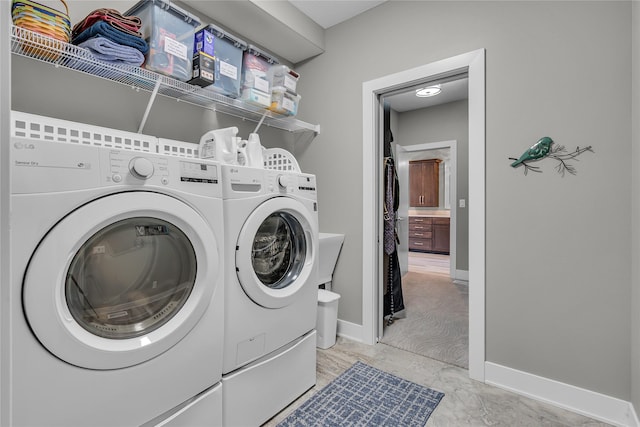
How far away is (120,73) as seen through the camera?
1.42 meters

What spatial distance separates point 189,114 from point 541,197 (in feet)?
7.15

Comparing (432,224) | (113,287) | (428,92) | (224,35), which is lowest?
(432,224)

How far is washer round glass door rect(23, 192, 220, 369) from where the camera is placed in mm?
809

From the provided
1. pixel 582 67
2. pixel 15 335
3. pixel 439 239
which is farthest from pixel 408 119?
pixel 15 335

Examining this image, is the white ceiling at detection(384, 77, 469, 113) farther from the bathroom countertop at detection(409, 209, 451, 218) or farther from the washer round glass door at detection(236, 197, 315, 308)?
the bathroom countertop at detection(409, 209, 451, 218)

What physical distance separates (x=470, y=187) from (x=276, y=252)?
4.04ft

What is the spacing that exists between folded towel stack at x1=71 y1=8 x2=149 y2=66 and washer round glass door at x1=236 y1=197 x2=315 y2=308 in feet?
3.00

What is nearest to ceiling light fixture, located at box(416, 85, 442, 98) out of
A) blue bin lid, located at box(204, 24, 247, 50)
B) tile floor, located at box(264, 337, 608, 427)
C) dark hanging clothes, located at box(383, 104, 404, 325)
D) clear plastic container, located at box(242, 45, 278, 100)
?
dark hanging clothes, located at box(383, 104, 404, 325)

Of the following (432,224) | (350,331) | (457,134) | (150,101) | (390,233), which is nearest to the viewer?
(150,101)

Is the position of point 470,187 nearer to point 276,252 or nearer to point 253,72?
point 276,252

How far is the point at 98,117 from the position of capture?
1.58 meters

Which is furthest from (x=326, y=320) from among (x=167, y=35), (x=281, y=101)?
(x=167, y=35)

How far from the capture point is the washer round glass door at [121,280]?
31.9 inches

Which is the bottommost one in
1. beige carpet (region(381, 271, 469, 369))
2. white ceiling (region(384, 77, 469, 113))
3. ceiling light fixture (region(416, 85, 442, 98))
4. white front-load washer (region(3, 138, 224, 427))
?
beige carpet (region(381, 271, 469, 369))
